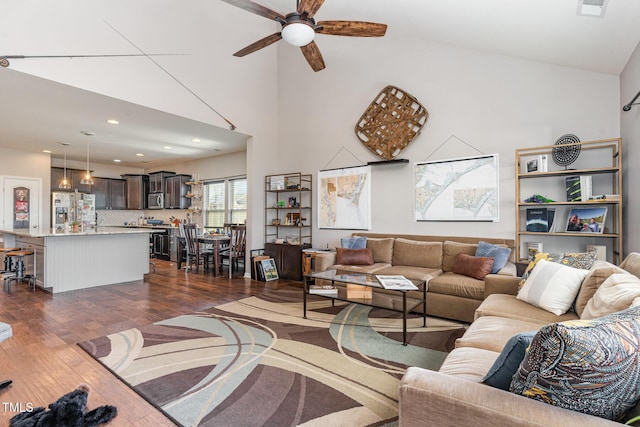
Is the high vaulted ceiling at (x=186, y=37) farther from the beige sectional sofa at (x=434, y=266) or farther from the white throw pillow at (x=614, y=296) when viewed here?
the beige sectional sofa at (x=434, y=266)

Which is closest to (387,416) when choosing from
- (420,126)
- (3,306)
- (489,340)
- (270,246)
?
(489,340)

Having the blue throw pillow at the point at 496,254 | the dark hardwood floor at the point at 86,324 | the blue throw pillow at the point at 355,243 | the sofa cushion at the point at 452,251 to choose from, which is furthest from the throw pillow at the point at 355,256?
the blue throw pillow at the point at 496,254

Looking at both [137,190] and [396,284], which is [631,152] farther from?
[137,190]

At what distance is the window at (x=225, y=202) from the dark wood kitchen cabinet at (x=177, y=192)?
0.64m

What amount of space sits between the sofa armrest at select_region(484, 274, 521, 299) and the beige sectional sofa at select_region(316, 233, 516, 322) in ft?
0.07

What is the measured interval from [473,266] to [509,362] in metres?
2.78

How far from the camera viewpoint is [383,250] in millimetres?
4727

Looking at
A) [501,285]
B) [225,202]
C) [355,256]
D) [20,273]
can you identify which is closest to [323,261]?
[355,256]

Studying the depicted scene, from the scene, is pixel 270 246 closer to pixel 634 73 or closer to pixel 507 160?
pixel 507 160

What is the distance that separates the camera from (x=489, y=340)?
6.21 feet

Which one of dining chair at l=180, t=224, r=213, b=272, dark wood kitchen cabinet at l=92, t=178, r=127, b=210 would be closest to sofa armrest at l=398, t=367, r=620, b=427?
dining chair at l=180, t=224, r=213, b=272

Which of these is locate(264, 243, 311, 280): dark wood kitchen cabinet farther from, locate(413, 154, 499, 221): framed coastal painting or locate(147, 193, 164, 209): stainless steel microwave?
locate(147, 193, 164, 209): stainless steel microwave

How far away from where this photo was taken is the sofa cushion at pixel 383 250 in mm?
4693

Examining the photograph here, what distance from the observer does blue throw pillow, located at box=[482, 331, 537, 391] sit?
1064mm
